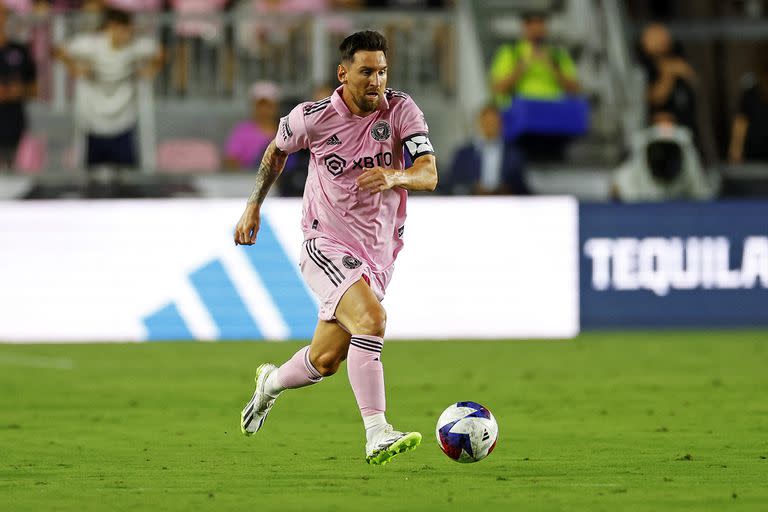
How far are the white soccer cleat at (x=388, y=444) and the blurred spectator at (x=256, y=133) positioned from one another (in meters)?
9.58

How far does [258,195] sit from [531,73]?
32.3 feet

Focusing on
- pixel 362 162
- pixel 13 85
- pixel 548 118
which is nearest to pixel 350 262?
pixel 362 162

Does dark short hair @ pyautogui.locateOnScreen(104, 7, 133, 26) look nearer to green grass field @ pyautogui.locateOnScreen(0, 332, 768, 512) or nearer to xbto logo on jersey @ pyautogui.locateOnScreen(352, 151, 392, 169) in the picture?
green grass field @ pyautogui.locateOnScreen(0, 332, 768, 512)

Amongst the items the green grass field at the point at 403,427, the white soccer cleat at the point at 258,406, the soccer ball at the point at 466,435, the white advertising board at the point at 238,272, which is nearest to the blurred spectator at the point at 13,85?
the white advertising board at the point at 238,272

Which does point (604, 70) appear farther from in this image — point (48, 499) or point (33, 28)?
point (48, 499)

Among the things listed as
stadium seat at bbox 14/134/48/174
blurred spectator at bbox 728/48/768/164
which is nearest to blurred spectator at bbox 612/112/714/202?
blurred spectator at bbox 728/48/768/164

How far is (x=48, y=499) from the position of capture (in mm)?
6715

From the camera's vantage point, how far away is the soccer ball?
24.5 feet

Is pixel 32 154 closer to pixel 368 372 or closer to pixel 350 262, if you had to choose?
pixel 350 262

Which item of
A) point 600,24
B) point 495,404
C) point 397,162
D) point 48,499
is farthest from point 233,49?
point 48,499

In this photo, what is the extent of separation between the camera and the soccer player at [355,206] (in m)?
7.50

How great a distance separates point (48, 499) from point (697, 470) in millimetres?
2873

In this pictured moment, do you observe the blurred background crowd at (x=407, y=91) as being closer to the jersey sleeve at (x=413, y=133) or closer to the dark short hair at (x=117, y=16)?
the dark short hair at (x=117, y=16)

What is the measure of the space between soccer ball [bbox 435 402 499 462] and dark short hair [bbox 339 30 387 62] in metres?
1.70
